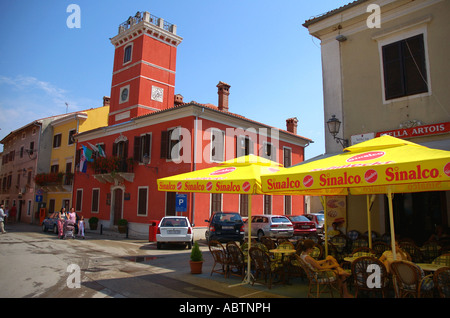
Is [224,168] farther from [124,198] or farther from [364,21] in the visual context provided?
[124,198]

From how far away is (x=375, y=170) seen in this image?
4.48 metres

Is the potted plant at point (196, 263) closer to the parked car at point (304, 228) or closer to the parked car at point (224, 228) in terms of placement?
the parked car at point (224, 228)

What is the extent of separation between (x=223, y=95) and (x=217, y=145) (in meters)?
4.58

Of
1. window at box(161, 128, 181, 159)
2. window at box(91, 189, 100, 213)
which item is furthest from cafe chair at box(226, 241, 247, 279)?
window at box(91, 189, 100, 213)

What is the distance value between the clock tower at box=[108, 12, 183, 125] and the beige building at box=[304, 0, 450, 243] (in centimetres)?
1523

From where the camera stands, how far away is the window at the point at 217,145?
19281 mm

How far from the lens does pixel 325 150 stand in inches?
404

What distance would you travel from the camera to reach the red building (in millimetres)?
18656

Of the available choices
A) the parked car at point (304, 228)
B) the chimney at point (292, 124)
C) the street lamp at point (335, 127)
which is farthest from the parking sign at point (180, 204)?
the chimney at point (292, 124)

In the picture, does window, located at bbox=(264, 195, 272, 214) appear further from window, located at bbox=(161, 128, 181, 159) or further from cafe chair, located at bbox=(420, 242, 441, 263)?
cafe chair, located at bbox=(420, 242, 441, 263)

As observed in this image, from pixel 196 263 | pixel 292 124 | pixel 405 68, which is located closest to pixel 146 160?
pixel 196 263

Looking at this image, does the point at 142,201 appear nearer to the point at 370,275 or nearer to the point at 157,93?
the point at 157,93

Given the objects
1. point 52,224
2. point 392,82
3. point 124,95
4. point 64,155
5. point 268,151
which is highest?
point 124,95
